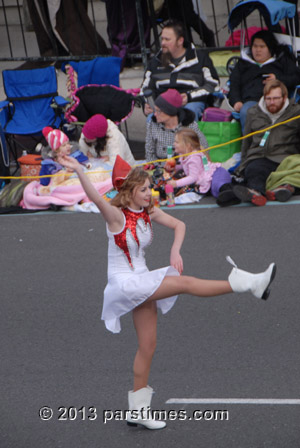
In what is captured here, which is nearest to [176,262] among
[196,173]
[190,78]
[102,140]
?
[196,173]

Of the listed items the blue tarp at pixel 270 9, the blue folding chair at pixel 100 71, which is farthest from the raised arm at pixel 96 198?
the blue folding chair at pixel 100 71

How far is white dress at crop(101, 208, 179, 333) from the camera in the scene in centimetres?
446

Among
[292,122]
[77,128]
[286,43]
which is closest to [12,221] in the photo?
[77,128]

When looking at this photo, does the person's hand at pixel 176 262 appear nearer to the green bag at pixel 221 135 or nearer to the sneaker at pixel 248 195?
the sneaker at pixel 248 195

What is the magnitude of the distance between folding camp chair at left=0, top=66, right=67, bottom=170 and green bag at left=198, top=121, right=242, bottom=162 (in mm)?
2160

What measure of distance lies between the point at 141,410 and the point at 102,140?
536 centimetres

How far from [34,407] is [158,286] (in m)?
1.30

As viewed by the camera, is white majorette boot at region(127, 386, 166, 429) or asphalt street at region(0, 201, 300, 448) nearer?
white majorette boot at region(127, 386, 166, 429)

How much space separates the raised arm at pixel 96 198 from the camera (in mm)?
4386

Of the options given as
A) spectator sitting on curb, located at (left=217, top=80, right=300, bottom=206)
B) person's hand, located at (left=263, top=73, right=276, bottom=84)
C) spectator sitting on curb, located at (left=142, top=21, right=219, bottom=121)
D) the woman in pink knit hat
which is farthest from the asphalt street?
spectator sitting on curb, located at (left=142, top=21, right=219, bottom=121)

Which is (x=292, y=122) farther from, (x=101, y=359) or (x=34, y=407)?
(x=34, y=407)

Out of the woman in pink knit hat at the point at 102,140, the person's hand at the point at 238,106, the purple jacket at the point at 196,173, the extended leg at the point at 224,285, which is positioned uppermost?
the extended leg at the point at 224,285

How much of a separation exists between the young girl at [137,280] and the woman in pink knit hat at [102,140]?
4799 mm

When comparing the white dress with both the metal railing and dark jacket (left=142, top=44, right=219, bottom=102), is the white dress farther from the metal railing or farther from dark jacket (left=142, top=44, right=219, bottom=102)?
the metal railing
